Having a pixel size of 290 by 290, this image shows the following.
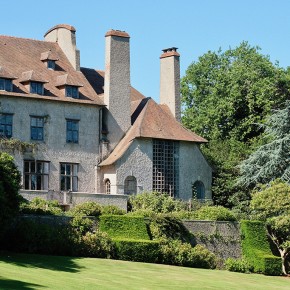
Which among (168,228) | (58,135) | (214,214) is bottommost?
(168,228)

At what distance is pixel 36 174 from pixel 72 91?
6096 mm

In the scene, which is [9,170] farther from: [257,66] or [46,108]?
[257,66]

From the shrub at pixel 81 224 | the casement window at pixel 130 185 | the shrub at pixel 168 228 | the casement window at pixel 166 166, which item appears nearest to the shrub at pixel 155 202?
the casement window at pixel 130 185

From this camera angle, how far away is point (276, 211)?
5247 cm

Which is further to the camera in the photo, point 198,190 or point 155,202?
point 198,190

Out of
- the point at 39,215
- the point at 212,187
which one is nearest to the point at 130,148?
the point at 212,187

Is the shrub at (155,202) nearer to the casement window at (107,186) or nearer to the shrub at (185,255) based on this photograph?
the casement window at (107,186)

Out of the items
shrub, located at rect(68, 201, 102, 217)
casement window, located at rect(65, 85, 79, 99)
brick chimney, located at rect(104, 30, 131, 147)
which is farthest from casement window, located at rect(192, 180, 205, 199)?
shrub, located at rect(68, 201, 102, 217)

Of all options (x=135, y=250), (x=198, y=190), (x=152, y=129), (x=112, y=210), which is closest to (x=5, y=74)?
(x=152, y=129)

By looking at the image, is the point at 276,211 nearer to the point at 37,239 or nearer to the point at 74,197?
the point at 74,197

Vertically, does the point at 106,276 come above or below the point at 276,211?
below

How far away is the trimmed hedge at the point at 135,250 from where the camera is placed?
144 feet

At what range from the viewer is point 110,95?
2297 inches

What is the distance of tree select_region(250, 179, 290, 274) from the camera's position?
5122 centimetres
